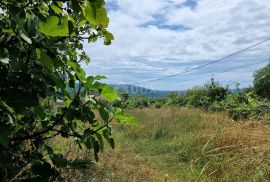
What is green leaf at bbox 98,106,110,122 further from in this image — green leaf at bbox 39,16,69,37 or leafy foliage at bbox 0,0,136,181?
green leaf at bbox 39,16,69,37

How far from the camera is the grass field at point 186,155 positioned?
3639 millimetres

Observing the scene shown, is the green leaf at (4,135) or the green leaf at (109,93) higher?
the green leaf at (109,93)

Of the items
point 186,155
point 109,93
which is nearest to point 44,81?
point 109,93

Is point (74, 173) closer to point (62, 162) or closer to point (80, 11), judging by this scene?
point (62, 162)

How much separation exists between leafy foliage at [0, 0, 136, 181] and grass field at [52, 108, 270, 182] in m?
0.63

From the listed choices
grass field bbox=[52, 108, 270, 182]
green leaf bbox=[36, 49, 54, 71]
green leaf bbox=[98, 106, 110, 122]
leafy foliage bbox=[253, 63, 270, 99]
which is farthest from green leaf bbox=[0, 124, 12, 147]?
leafy foliage bbox=[253, 63, 270, 99]

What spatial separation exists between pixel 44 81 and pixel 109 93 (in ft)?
1.01

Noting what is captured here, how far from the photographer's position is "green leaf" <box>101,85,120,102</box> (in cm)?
160

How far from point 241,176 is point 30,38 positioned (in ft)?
9.69

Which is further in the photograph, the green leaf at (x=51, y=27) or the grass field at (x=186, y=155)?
the grass field at (x=186, y=155)

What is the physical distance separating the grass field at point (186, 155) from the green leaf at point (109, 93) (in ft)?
2.08

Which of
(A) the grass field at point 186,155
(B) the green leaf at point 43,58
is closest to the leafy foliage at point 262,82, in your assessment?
(A) the grass field at point 186,155

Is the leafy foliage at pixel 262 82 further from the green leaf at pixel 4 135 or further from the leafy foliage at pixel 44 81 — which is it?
the green leaf at pixel 4 135

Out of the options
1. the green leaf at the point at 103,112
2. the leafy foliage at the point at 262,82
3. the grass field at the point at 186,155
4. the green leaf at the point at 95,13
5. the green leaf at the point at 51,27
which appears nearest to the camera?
the green leaf at the point at 51,27
